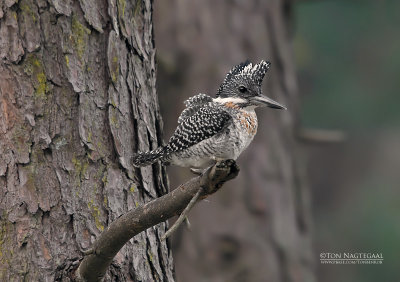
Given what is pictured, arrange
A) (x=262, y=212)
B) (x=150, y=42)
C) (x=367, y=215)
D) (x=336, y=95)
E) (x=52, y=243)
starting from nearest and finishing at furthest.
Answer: (x=52, y=243) < (x=150, y=42) < (x=262, y=212) < (x=367, y=215) < (x=336, y=95)

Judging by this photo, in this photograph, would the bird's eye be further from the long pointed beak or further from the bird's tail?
the bird's tail

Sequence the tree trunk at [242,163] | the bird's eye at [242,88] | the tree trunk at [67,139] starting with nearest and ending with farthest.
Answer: the tree trunk at [67,139]
the bird's eye at [242,88]
the tree trunk at [242,163]

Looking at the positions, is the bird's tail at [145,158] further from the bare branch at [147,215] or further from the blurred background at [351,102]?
the blurred background at [351,102]

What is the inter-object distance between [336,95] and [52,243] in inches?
552

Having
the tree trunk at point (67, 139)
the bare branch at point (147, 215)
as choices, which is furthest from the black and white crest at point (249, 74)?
the bare branch at point (147, 215)

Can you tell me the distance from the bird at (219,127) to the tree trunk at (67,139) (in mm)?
203

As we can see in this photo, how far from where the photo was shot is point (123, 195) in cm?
393

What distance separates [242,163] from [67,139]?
387 centimetres

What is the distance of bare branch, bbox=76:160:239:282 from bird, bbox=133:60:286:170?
0.72 meters

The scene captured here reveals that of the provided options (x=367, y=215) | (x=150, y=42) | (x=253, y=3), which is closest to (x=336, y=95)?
(x=367, y=215)

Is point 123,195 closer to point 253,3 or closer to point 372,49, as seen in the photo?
point 253,3

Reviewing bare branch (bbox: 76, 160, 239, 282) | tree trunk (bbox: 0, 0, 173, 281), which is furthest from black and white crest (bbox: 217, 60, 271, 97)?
bare branch (bbox: 76, 160, 239, 282)

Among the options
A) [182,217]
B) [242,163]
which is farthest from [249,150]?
[182,217]

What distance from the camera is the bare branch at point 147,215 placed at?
2.93 m
